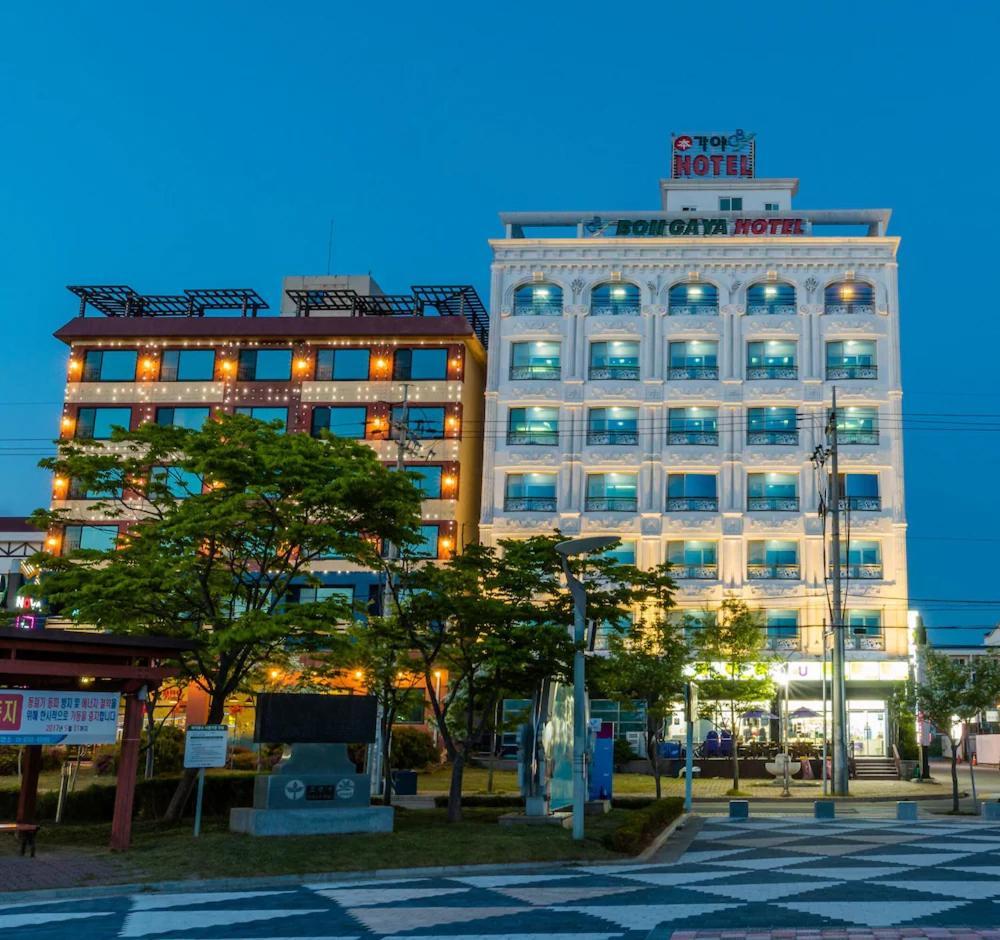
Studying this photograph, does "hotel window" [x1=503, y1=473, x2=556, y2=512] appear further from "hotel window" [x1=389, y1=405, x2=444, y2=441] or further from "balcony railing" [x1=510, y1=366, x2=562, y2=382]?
"balcony railing" [x1=510, y1=366, x2=562, y2=382]

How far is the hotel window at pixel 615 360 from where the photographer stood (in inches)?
2559

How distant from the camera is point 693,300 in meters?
65.8

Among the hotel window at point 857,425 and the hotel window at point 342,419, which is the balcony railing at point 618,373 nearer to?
the hotel window at point 857,425

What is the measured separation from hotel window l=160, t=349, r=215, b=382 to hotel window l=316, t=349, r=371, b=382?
6.02 metres

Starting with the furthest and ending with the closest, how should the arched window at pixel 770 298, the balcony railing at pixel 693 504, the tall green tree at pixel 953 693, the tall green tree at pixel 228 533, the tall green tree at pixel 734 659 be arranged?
the arched window at pixel 770 298 → the balcony railing at pixel 693 504 → the tall green tree at pixel 734 659 → the tall green tree at pixel 953 693 → the tall green tree at pixel 228 533

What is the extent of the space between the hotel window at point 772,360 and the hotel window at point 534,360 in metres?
10.2

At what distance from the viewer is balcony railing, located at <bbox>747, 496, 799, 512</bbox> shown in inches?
2457

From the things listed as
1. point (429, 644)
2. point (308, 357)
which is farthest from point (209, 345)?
point (429, 644)

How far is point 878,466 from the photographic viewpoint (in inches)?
2451

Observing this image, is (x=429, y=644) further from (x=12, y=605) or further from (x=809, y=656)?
(x=12, y=605)

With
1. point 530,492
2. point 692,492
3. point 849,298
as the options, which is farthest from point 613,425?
point 849,298

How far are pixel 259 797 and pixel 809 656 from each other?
137 feet

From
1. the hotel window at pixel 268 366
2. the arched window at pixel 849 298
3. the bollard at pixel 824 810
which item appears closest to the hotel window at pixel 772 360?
the arched window at pixel 849 298

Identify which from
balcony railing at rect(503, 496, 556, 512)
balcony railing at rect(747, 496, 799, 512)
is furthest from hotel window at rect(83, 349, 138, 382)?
balcony railing at rect(747, 496, 799, 512)
